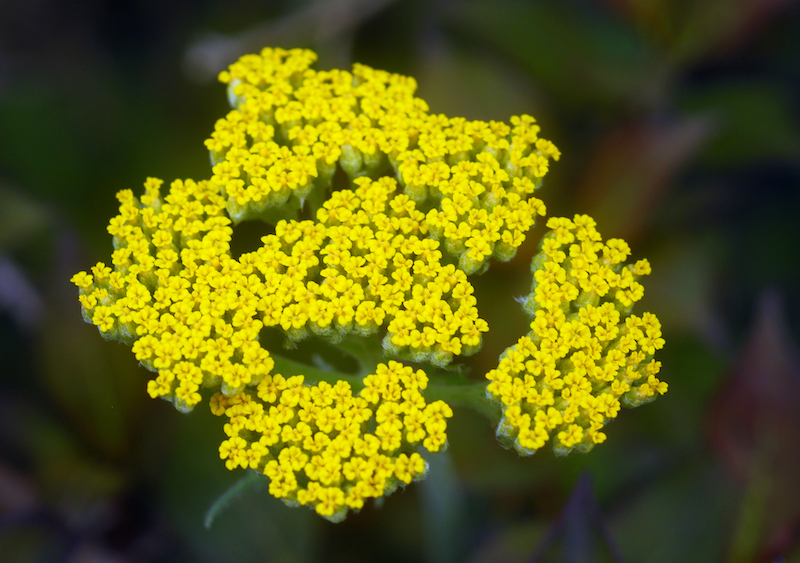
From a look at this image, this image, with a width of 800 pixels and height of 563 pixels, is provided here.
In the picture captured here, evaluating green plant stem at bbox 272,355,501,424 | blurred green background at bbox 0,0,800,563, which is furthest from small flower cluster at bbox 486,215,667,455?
blurred green background at bbox 0,0,800,563

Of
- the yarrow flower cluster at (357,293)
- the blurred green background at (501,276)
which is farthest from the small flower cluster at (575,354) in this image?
the blurred green background at (501,276)

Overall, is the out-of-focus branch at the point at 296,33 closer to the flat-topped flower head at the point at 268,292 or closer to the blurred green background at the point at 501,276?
the blurred green background at the point at 501,276

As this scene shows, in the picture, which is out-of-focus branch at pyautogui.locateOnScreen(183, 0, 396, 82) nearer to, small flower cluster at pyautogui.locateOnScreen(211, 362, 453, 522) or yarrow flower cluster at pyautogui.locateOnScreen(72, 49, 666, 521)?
yarrow flower cluster at pyautogui.locateOnScreen(72, 49, 666, 521)

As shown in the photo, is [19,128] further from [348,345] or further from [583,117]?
[583,117]

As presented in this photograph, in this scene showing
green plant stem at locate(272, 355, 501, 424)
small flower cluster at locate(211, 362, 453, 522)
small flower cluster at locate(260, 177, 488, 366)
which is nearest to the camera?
small flower cluster at locate(211, 362, 453, 522)

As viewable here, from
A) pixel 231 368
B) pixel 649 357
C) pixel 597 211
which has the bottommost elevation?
pixel 231 368

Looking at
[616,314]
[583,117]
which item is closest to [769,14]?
[583,117]
